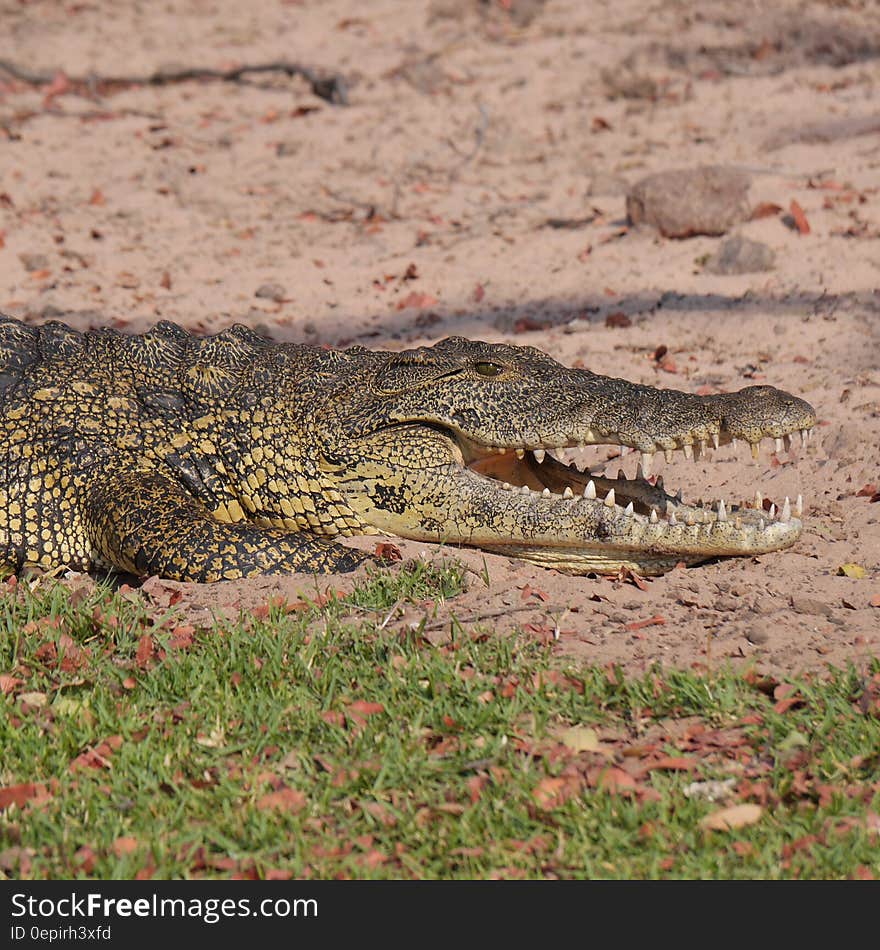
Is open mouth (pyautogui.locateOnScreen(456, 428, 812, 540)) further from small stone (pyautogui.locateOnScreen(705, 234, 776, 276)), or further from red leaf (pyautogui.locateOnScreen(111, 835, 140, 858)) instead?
small stone (pyautogui.locateOnScreen(705, 234, 776, 276))

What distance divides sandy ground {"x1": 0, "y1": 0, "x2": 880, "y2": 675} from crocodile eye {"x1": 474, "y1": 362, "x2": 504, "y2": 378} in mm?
834

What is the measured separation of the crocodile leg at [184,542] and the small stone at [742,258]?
4409mm

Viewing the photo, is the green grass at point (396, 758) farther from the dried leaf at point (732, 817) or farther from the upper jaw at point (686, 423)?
the upper jaw at point (686, 423)

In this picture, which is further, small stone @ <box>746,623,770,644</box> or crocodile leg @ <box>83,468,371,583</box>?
crocodile leg @ <box>83,468,371,583</box>

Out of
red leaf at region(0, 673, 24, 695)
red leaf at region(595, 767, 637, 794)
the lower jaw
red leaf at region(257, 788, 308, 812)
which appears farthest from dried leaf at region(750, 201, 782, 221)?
red leaf at region(257, 788, 308, 812)

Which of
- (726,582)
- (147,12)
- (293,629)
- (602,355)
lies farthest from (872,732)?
(147,12)

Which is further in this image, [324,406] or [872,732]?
[324,406]

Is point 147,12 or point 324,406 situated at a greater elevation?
point 147,12

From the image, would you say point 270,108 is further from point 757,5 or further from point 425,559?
point 425,559

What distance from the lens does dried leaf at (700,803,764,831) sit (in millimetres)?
3736

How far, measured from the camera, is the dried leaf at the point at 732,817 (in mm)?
3736

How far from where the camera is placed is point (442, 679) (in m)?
4.46

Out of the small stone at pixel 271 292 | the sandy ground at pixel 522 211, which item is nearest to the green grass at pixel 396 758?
the sandy ground at pixel 522 211

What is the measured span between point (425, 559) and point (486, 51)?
9485 millimetres
